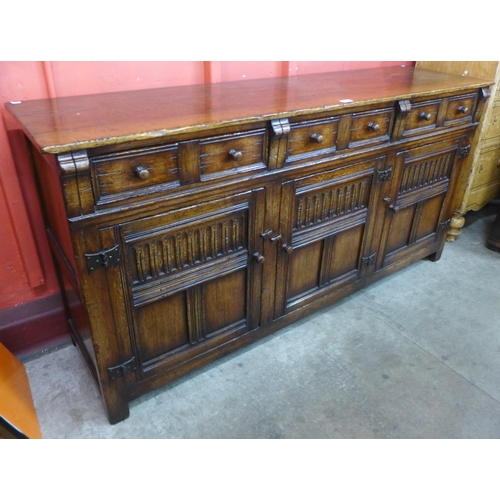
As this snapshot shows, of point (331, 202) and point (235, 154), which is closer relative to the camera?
point (235, 154)

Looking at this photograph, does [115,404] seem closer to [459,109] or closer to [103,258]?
[103,258]

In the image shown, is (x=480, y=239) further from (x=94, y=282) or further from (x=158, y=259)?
(x=94, y=282)

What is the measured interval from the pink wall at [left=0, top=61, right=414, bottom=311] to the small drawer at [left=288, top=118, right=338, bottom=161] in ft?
2.00

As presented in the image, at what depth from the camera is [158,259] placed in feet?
5.31

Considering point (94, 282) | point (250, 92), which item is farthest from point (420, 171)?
point (94, 282)

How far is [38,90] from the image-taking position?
1.74 m

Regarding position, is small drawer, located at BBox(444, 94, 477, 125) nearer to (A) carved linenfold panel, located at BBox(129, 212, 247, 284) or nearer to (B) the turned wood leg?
(B) the turned wood leg

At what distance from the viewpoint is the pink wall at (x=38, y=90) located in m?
1.72

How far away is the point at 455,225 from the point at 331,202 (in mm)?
1475

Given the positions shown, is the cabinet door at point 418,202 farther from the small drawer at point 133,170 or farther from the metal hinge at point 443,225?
the small drawer at point 133,170

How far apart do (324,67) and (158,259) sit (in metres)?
1.52

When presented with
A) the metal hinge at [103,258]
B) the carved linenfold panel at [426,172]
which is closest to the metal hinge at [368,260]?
the carved linenfold panel at [426,172]

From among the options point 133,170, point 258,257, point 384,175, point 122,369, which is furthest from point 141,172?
point 384,175

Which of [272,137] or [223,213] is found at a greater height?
[272,137]
